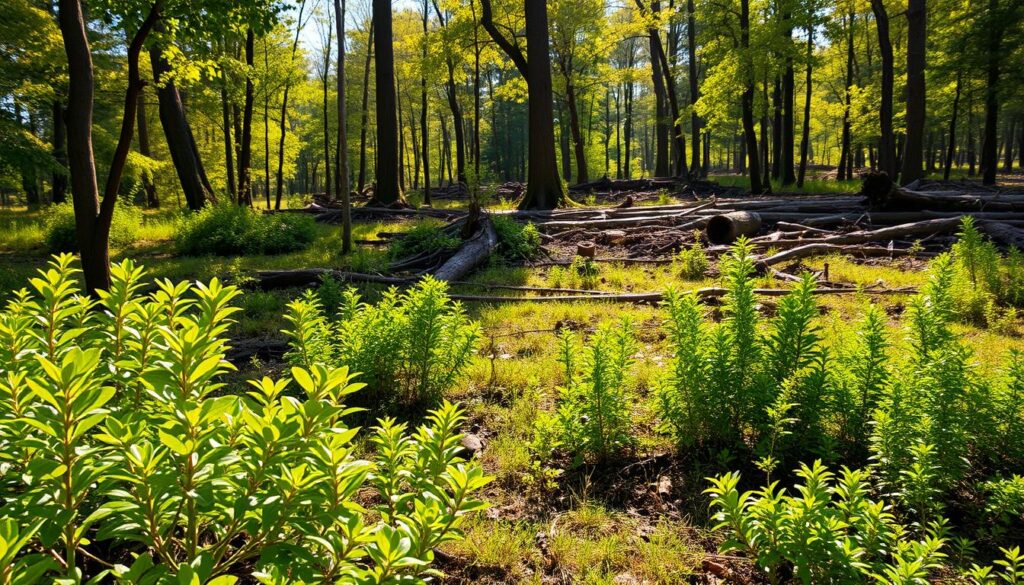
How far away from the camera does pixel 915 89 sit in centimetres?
1528

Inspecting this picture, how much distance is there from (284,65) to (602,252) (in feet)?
60.9

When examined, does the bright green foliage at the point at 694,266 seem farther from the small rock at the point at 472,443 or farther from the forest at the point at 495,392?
the small rock at the point at 472,443

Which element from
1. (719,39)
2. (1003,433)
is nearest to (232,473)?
(1003,433)

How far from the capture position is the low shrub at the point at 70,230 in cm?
1104

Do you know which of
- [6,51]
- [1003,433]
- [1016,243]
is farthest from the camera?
[6,51]

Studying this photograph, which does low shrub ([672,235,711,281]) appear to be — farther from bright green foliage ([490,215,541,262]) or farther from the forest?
bright green foliage ([490,215,541,262])

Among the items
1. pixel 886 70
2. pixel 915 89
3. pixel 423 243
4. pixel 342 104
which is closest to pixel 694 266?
pixel 423 243

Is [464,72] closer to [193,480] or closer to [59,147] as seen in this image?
[59,147]

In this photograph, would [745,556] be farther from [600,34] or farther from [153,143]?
[153,143]

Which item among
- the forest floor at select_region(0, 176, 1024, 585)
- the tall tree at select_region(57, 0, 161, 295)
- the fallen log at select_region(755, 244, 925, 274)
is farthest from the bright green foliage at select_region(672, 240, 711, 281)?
the tall tree at select_region(57, 0, 161, 295)

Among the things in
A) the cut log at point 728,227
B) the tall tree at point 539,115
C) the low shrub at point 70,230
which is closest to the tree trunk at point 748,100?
the tall tree at point 539,115

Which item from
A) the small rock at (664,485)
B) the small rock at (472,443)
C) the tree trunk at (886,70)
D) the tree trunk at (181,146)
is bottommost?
the small rock at (664,485)

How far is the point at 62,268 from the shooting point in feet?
5.54

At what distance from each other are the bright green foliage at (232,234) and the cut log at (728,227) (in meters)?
8.70
